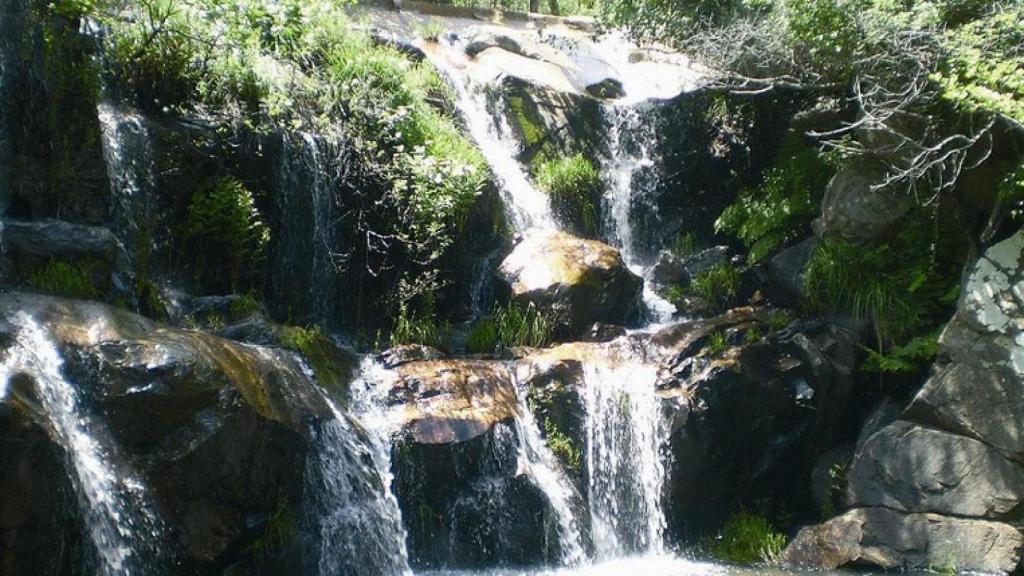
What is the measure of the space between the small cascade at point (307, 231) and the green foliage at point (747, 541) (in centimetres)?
464

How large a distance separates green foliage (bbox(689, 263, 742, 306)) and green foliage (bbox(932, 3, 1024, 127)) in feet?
12.2

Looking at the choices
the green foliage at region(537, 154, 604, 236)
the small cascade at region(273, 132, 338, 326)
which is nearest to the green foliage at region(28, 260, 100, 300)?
the small cascade at region(273, 132, 338, 326)

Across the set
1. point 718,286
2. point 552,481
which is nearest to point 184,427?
point 552,481

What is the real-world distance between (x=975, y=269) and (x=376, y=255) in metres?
6.11

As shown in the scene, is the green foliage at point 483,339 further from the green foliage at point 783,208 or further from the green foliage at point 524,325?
the green foliage at point 783,208

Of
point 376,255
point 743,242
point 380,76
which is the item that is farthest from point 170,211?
point 743,242

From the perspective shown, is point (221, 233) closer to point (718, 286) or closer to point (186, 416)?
point (186, 416)

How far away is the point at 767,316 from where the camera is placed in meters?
10.4

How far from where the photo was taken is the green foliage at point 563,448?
8859 mm

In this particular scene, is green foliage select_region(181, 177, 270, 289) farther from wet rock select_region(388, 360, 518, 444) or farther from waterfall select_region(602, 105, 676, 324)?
waterfall select_region(602, 105, 676, 324)

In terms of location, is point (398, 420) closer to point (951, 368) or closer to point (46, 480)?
point (46, 480)

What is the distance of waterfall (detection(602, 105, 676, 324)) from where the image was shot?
43.2ft

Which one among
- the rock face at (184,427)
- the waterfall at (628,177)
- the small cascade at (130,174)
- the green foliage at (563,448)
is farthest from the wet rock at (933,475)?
the small cascade at (130,174)

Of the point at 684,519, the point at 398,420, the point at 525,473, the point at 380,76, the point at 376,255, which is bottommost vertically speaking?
the point at 684,519
